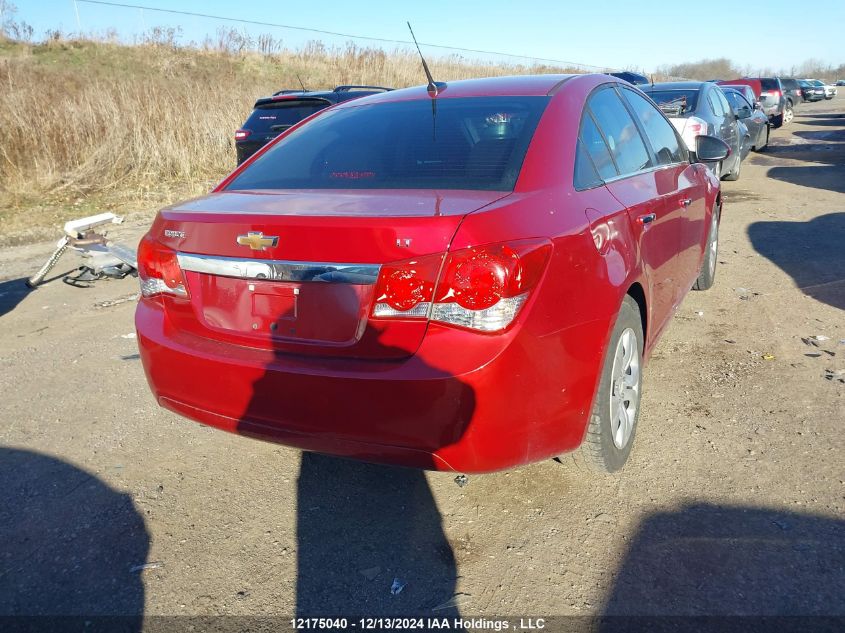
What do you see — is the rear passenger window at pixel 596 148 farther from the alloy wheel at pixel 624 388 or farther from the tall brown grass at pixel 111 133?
the tall brown grass at pixel 111 133

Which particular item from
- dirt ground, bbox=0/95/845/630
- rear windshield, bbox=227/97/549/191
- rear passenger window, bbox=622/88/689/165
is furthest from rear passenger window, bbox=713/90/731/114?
rear windshield, bbox=227/97/549/191

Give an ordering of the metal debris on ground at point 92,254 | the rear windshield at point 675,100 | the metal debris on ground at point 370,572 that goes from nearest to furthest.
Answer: the metal debris on ground at point 370,572 < the metal debris on ground at point 92,254 < the rear windshield at point 675,100

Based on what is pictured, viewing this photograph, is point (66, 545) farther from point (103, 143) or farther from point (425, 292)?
point (103, 143)

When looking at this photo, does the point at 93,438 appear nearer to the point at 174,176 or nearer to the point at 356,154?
the point at 356,154

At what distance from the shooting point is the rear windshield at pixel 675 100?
10352 millimetres

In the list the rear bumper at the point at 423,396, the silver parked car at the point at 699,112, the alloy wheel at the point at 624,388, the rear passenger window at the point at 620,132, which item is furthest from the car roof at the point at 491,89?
the silver parked car at the point at 699,112

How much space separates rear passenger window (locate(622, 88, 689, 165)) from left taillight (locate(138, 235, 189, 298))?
2594mm

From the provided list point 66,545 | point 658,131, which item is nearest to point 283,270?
point 66,545

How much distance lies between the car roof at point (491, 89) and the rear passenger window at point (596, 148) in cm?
23

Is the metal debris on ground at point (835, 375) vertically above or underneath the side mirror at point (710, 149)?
underneath

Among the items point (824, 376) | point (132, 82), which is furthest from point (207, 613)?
point (132, 82)

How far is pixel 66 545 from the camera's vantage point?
2.69 metres

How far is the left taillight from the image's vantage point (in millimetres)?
2645

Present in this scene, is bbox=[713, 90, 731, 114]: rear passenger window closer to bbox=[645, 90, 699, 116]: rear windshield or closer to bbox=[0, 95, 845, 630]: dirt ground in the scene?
bbox=[645, 90, 699, 116]: rear windshield
